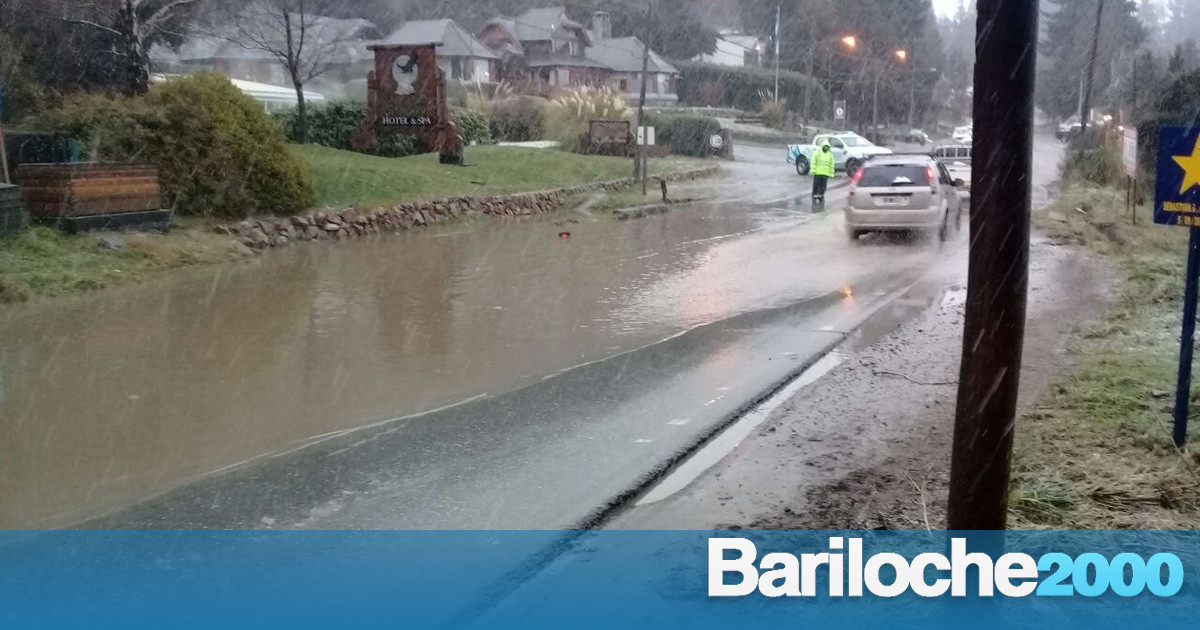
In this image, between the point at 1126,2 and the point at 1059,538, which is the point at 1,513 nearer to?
the point at 1059,538

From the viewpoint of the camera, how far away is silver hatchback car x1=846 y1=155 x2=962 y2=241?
1766 cm

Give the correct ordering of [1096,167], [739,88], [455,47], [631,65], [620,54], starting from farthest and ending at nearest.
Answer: [739,88]
[620,54]
[631,65]
[455,47]
[1096,167]

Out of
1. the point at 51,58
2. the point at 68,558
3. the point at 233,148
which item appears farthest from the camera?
the point at 51,58

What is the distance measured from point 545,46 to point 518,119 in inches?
1132

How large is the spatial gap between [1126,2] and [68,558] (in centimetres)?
6147

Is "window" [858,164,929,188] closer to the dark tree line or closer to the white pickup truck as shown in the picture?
the white pickup truck

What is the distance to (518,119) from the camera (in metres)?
40.7

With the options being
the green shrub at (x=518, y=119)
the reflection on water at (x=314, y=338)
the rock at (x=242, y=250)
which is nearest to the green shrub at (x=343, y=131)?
the reflection on water at (x=314, y=338)

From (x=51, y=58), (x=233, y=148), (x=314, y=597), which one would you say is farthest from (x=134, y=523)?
(x=51, y=58)

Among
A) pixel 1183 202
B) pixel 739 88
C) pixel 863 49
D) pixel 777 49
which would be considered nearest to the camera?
pixel 1183 202

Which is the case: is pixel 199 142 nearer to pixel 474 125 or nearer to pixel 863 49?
pixel 474 125

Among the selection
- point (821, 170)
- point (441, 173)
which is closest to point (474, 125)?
point (441, 173)

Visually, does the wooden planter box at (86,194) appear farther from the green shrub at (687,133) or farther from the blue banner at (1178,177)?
the green shrub at (687,133)

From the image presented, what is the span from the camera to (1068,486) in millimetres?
5445
